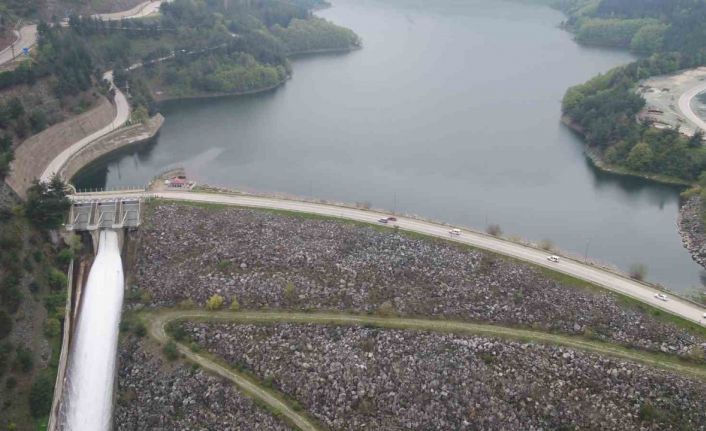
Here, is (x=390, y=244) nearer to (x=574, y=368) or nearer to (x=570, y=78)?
(x=574, y=368)

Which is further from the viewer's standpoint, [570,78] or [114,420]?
[570,78]

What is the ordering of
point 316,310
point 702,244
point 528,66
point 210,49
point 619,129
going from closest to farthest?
point 316,310 < point 702,244 < point 619,129 < point 210,49 < point 528,66

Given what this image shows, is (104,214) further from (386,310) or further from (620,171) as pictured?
(620,171)

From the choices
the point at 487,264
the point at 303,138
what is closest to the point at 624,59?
the point at 303,138

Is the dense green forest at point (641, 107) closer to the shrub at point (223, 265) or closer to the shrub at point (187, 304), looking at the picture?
the shrub at point (223, 265)

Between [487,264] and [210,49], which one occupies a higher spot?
[210,49]

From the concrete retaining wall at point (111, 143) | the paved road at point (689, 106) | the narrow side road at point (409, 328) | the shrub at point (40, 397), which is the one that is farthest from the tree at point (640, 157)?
the shrub at point (40, 397)
